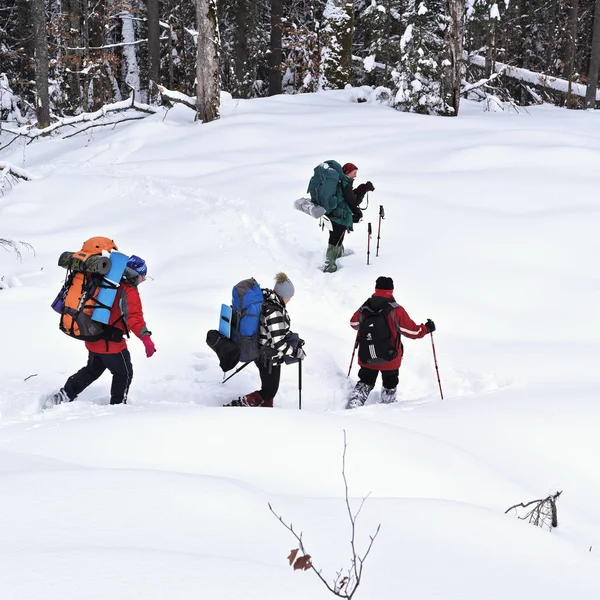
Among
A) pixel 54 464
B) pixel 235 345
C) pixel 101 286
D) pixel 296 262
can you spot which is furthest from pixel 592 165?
pixel 54 464

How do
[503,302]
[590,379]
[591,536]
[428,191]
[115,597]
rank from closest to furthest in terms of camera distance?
[115,597]
[591,536]
[590,379]
[503,302]
[428,191]

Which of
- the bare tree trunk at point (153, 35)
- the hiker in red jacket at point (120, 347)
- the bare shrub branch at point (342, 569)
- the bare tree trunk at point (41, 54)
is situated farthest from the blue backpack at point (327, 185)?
the bare tree trunk at point (153, 35)

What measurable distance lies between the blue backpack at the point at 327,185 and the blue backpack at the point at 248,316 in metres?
3.83

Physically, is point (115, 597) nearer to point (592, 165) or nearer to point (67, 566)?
point (67, 566)

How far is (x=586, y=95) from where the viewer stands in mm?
22641

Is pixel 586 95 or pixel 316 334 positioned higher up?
pixel 586 95

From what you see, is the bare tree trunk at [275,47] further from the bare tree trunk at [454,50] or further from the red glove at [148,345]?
the red glove at [148,345]

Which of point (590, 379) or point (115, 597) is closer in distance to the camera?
point (115, 597)

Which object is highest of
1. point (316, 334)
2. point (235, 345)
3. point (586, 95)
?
point (586, 95)

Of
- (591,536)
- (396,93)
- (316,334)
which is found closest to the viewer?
(591,536)

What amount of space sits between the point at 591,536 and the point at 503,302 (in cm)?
477

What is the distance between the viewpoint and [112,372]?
5914mm

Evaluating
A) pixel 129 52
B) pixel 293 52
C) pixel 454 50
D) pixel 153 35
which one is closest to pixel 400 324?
pixel 454 50

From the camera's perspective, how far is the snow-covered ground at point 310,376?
278 cm
